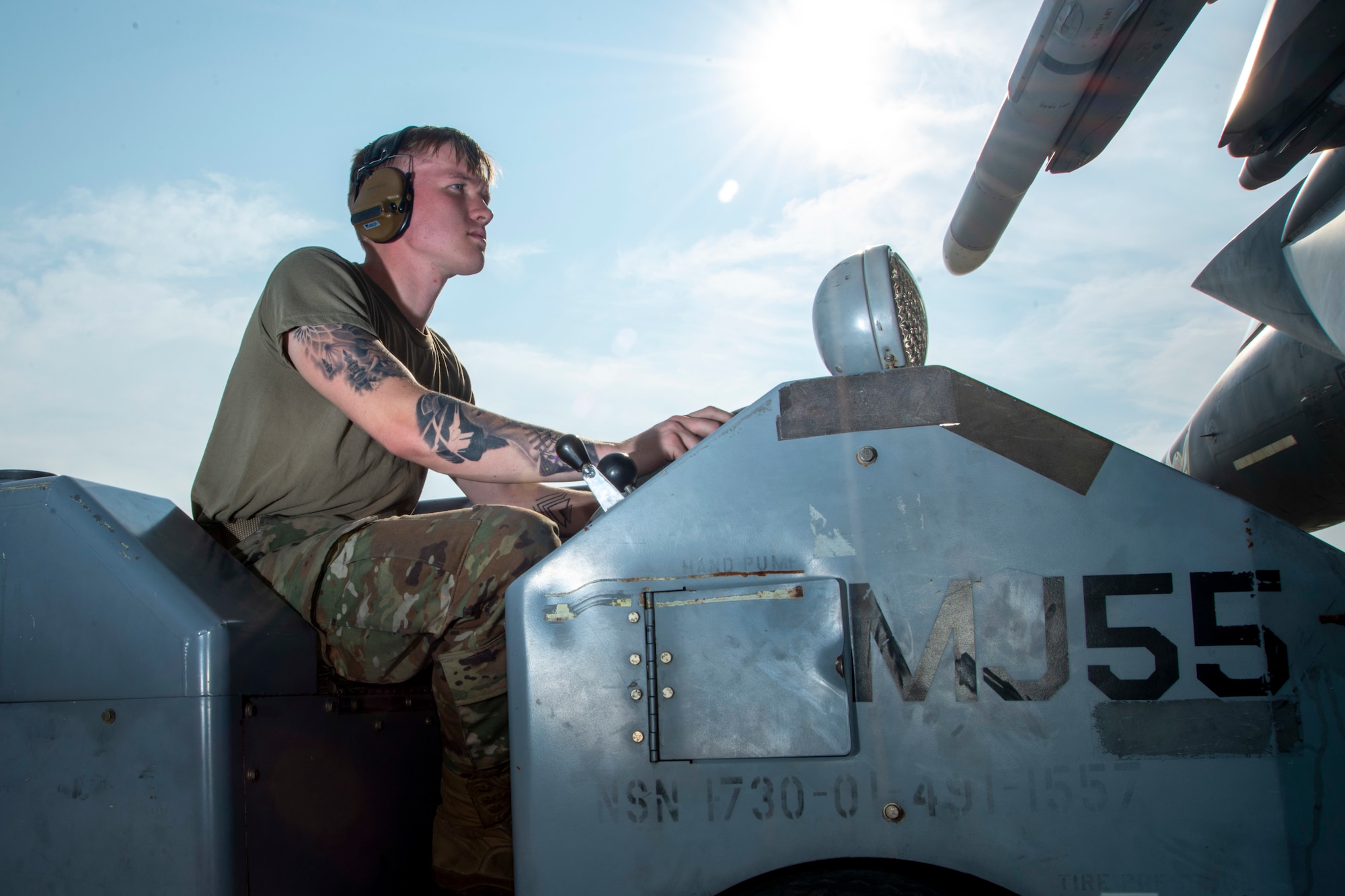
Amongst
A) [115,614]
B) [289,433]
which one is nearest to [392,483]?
[289,433]

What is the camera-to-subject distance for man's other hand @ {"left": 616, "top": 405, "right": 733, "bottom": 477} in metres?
1.37

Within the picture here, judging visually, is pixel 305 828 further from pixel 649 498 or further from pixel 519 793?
pixel 649 498

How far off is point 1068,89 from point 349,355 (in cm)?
211

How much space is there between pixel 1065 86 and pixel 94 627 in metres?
2.65

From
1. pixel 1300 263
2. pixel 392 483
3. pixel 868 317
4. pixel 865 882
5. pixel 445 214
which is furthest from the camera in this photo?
pixel 1300 263

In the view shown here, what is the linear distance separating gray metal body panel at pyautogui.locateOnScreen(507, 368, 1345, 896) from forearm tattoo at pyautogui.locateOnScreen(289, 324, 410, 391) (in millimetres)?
607

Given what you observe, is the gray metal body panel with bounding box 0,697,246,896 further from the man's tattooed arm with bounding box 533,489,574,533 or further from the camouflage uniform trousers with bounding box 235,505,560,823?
the man's tattooed arm with bounding box 533,489,574,533

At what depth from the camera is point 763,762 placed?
40.7 inches

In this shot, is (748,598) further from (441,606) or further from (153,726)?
(153,726)

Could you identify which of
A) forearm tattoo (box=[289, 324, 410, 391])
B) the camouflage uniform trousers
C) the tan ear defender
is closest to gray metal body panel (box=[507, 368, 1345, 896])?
the camouflage uniform trousers

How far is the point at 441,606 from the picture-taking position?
139 centimetres

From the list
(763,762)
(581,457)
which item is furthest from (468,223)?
(763,762)

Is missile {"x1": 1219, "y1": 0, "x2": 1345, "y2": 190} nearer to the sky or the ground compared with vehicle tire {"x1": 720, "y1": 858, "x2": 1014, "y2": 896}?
nearer to the sky

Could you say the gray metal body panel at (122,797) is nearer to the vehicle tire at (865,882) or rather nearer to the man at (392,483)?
the man at (392,483)
